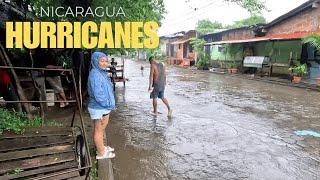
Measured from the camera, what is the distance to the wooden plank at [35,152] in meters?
4.45

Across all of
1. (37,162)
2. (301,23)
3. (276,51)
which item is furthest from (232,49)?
(37,162)

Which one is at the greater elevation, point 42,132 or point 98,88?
point 98,88

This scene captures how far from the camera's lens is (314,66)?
68.3ft

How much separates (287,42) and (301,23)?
174cm

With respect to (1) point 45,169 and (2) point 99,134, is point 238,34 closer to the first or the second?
(2) point 99,134

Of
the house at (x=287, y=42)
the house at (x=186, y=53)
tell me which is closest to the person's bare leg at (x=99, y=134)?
the house at (x=287, y=42)

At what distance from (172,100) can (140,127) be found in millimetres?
5058

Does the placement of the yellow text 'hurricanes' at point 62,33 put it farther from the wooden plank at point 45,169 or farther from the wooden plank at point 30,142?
the wooden plank at point 45,169

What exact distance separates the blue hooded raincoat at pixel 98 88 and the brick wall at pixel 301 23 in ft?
67.8

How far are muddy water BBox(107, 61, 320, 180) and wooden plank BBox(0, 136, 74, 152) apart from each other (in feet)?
3.31

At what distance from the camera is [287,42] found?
2406 centimetres

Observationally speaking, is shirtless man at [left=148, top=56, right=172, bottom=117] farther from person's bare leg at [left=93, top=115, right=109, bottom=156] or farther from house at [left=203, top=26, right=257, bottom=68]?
house at [left=203, top=26, right=257, bottom=68]

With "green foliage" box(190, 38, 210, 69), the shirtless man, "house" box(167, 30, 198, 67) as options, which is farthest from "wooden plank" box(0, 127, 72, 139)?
"house" box(167, 30, 198, 67)

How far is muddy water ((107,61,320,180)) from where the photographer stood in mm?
5672
